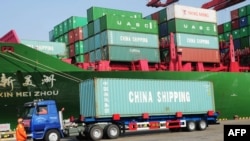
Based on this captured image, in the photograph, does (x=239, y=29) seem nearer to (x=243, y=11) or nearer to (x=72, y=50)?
(x=243, y=11)

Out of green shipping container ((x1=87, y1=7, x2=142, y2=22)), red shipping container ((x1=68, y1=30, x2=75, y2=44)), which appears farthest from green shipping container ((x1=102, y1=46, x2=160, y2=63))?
red shipping container ((x1=68, y1=30, x2=75, y2=44))

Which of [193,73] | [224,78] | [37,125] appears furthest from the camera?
[224,78]

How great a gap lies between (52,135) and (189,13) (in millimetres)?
19049

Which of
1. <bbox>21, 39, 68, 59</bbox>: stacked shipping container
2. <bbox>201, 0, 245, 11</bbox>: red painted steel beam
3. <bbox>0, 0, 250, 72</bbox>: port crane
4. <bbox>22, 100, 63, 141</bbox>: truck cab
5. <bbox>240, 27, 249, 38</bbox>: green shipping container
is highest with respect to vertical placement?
<bbox>201, 0, 245, 11</bbox>: red painted steel beam

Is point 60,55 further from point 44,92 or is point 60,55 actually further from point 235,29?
point 235,29

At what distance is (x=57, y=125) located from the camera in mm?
18141

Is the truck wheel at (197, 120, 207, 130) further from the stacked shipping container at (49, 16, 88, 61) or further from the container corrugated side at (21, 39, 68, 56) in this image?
the container corrugated side at (21, 39, 68, 56)

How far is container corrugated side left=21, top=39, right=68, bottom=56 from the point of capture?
30.3m

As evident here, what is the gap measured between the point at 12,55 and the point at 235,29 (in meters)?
26.9

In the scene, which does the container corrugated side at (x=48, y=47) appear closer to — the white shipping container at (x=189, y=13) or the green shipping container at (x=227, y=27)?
the white shipping container at (x=189, y=13)

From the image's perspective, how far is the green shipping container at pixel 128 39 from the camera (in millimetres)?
27391

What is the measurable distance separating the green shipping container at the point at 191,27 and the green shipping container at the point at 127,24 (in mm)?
1991

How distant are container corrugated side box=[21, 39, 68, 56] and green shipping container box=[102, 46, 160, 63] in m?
→ 5.49

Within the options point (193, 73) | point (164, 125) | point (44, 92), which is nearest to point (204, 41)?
point (193, 73)
